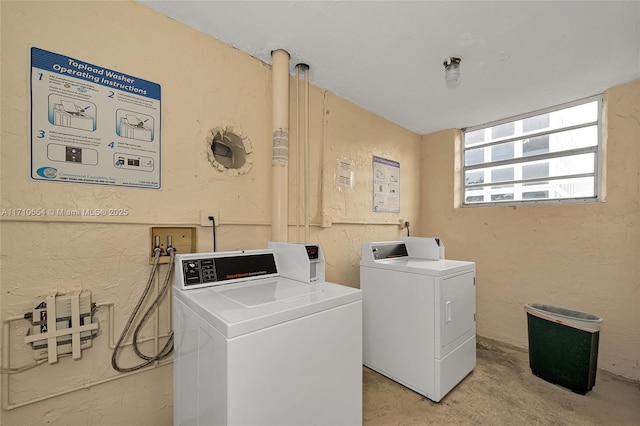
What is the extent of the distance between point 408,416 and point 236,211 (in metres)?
1.69

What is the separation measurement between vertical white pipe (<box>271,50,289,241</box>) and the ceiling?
6.9 inches

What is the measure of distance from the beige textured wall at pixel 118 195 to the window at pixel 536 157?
2.21m

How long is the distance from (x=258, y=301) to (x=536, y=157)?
116 inches

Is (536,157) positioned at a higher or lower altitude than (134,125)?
higher

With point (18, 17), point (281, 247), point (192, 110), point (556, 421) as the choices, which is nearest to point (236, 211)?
point (281, 247)

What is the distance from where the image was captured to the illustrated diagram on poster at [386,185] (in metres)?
2.71

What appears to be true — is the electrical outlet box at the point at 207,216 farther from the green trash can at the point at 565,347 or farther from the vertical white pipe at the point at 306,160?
the green trash can at the point at 565,347

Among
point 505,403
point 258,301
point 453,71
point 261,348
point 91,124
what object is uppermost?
point 453,71

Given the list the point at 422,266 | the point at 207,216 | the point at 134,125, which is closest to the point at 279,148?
the point at 207,216

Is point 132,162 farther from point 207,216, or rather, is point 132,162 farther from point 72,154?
point 207,216

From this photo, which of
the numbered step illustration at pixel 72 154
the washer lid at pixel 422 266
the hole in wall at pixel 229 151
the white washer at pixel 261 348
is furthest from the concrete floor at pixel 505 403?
the numbered step illustration at pixel 72 154

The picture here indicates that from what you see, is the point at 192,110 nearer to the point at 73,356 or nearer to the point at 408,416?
the point at 73,356

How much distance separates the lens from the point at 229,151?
1833 mm

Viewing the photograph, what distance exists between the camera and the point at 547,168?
253cm
